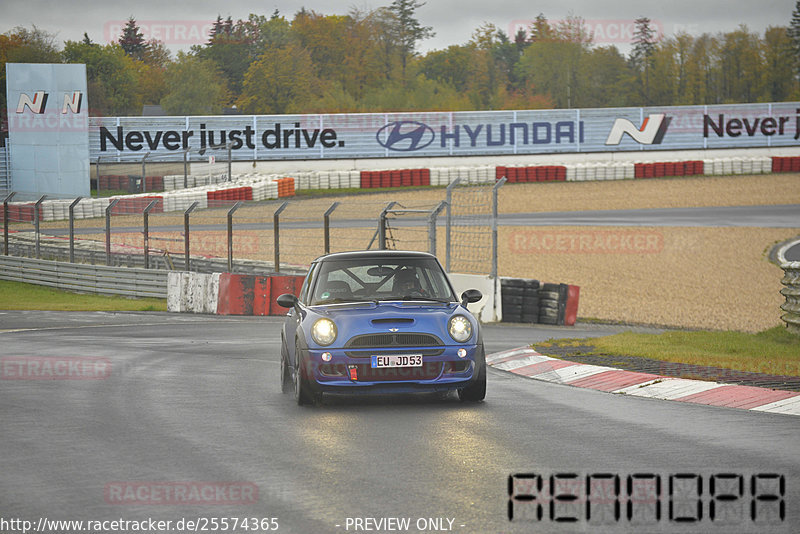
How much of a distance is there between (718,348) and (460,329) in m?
6.08

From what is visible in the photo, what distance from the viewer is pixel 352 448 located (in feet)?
24.2

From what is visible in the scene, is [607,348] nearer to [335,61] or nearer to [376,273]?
[376,273]

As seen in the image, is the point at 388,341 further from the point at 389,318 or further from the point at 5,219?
the point at 5,219

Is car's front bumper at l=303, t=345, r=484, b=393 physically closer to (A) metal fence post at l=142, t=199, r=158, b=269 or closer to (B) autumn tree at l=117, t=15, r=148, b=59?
(A) metal fence post at l=142, t=199, r=158, b=269

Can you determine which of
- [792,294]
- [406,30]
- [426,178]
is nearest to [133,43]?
[406,30]

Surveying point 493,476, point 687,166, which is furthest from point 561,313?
point 687,166

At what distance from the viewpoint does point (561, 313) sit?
1967 cm

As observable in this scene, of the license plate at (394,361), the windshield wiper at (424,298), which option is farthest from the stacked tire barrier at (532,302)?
the license plate at (394,361)

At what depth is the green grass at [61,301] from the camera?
76.0 feet

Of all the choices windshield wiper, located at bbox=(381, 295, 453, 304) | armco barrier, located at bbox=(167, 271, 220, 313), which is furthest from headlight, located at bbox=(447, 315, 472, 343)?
armco barrier, located at bbox=(167, 271, 220, 313)

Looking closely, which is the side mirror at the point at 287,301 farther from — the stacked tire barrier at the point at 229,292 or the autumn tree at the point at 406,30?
the autumn tree at the point at 406,30

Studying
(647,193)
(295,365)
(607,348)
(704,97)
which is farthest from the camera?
(704,97)

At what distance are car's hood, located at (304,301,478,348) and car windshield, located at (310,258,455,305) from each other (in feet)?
1.39

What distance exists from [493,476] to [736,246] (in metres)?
26.5
